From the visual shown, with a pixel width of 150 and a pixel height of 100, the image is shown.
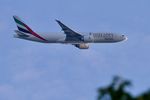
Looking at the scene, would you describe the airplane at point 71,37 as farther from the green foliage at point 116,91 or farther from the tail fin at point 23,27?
the green foliage at point 116,91

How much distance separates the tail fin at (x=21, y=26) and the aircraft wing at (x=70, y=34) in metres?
8.76

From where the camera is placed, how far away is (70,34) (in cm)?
16862

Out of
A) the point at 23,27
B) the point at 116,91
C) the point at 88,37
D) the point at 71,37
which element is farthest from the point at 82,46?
the point at 116,91

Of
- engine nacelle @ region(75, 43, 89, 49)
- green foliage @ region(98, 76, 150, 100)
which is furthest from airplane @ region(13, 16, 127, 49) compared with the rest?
Answer: green foliage @ region(98, 76, 150, 100)

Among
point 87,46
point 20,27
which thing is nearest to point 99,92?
point 87,46

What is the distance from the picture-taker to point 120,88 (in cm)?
2694

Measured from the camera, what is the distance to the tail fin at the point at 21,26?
554ft

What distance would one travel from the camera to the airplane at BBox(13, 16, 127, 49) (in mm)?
162250

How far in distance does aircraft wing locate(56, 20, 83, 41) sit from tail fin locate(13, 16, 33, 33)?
8760 mm

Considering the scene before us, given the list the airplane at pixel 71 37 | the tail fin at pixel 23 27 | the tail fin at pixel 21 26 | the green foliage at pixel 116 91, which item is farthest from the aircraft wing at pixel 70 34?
the green foliage at pixel 116 91

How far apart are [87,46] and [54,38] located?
9111 mm

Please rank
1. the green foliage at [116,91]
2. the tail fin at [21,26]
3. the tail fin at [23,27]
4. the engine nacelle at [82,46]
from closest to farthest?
the green foliage at [116,91]
the engine nacelle at [82,46]
the tail fin at [23,27]
the tail fin at [21,26]

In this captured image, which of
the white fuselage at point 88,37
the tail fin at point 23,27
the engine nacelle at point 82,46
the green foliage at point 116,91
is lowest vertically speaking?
the engine nacelle at point 82,46

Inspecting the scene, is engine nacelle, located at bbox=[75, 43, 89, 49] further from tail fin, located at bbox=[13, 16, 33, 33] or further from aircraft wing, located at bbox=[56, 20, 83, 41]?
tail fin, located at bbox=[13, 16, 33, 33]
